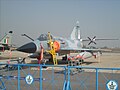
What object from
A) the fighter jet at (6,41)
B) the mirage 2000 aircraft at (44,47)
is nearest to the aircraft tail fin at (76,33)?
the mirage 2000 aircraft at (44,47)

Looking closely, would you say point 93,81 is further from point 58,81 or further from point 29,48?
point 29,48

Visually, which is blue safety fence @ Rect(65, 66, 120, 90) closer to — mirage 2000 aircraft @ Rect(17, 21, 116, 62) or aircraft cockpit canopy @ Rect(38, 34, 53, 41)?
mirage 2000 aircraft @ Rect(17, 21, 116, 62)

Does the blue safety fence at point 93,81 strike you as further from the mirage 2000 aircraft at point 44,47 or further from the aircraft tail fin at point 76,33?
the aircraft tail fin at point 76,33

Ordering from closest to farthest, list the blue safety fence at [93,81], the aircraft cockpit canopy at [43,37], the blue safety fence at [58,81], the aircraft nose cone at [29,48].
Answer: the blue safety fence at [93,81] < the blue safety fence at [58,81] < the aircraft nose cone at [29,48] < the aircraft cockpit canopy at [43,37]

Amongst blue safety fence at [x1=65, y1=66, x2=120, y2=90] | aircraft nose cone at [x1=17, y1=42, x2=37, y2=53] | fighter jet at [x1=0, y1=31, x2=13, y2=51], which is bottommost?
blue safety fence at [x1=65, y1=66, x2=120, y2=90]

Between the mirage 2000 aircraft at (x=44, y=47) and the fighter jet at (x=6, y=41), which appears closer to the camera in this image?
the mirage 2000 aircraft at (x=44, y=47)

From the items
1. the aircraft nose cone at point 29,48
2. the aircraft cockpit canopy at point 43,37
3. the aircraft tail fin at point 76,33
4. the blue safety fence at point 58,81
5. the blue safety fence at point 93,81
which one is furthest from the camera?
the aircraft tail fin at point 76,33

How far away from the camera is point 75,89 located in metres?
8.70

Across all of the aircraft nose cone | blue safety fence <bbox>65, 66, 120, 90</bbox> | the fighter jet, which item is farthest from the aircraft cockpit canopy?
the fighter jet

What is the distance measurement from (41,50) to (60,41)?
4.03 metres

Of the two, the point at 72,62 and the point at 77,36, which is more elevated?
the point at 77,36

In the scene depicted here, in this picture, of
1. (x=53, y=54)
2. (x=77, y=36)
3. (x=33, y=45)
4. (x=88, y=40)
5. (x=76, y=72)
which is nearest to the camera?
(x=76, y=72)

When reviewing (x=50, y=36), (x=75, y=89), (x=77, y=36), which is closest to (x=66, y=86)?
(x=75, y=89)

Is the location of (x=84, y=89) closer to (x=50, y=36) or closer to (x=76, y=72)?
(x=76, y=72)
